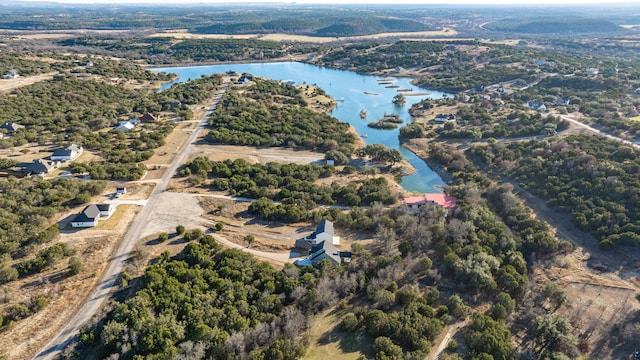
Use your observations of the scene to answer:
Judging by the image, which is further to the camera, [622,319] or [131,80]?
[131,80]

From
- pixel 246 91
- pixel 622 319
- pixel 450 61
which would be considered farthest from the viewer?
pixel 450 61

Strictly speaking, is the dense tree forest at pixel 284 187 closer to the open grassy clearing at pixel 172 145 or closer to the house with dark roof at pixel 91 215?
the open grassy clearing at pixel 172 145

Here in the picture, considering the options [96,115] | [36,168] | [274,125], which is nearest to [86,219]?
[36,168]

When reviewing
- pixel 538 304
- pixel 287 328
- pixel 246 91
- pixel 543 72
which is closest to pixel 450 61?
pixel 543 72

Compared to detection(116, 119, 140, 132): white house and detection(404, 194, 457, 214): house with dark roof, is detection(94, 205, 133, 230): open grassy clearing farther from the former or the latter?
detection(404, 194, 457, 214): house with dark roof

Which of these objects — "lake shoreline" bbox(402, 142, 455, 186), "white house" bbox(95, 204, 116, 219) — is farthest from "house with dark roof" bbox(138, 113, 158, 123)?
"lake shoreline" bbox(402, 142, 455, 186)

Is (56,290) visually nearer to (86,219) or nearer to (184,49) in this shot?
(86,219)

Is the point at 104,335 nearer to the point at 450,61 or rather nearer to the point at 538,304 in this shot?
the point at 538,304
